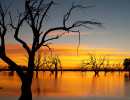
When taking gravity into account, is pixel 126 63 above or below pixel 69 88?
above

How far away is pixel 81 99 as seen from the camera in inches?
669

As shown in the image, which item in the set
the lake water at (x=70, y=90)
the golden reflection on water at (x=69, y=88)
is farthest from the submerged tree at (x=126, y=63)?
the lake water at (x=70, y=90)

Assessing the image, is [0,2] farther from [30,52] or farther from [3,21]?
[30,52]

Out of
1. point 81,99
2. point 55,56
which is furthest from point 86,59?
point 81,99

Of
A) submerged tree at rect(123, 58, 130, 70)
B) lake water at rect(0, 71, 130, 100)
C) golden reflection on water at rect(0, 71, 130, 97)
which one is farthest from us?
submerged tree at rect(123, 58, 130, 70)

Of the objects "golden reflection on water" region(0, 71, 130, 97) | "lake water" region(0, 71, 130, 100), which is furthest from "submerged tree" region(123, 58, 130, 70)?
"lake water" region(0, 71, 130, 100)

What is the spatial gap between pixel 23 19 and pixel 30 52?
184cm

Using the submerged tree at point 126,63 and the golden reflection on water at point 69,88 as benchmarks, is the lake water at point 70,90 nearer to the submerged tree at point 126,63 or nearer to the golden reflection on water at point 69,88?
the golden reflection on water at point 69,88

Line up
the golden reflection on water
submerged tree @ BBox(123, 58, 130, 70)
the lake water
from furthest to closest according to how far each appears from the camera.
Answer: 1. submerged tree @ BBox(123, 58, 130, 70)
2. the golden reflection on water
3. the lake water

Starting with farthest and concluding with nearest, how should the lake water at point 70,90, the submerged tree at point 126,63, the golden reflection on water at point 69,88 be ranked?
the submerged tree at point 126,63
the golden reflection on water at point 69,88
the lake water at point 70,90

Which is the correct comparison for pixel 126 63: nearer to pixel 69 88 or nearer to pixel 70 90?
pixel 69 88

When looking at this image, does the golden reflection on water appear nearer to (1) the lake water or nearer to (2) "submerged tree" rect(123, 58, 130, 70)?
(1) the lake water

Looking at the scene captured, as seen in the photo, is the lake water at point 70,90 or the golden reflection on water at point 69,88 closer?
the lake water at point 70,90

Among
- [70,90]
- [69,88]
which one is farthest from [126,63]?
[70,90]
